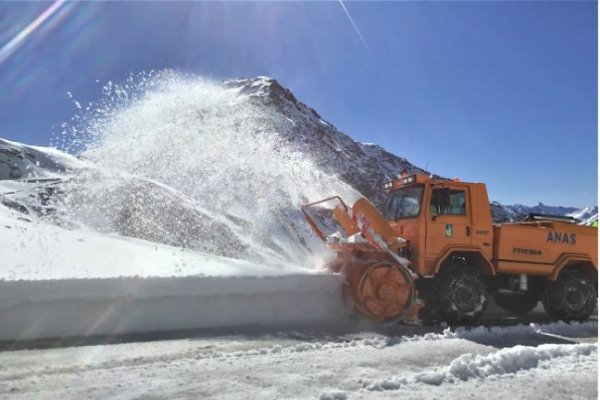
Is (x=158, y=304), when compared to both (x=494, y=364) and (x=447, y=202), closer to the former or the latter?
(x=494, y=364)

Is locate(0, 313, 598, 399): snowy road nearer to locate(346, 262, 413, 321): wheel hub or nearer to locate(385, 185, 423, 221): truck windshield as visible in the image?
locate(346, 262, 413, 321): wheel hub

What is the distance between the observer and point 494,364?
15.8 ft

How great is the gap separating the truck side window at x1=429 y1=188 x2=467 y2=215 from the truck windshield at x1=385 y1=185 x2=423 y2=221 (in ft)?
0.74

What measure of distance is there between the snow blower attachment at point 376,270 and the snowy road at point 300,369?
1192 millimetres

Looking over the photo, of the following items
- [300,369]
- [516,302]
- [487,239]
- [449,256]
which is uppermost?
[487,239]

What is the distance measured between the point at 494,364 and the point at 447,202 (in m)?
3.81

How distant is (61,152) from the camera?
28672 millimetres

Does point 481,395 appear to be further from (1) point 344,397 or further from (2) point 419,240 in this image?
(2) point 419,240

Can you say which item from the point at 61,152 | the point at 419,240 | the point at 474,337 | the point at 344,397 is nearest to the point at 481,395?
the point at 344,397

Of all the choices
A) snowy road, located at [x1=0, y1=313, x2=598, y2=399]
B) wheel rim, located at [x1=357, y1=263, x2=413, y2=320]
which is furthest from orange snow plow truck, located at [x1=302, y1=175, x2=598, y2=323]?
snowy road, located at [x1=0, y1=313, x2=598, y2=399]

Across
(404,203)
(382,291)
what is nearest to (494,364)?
(382,291)

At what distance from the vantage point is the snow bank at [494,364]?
14.1 feet

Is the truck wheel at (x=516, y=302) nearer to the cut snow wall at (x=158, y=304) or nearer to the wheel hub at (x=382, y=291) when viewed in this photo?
the wheel hub at (x=382, y=291)

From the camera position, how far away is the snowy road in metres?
4.04
